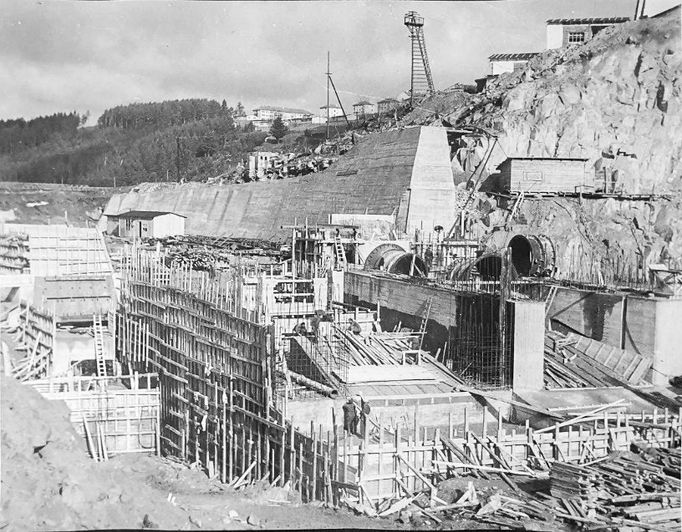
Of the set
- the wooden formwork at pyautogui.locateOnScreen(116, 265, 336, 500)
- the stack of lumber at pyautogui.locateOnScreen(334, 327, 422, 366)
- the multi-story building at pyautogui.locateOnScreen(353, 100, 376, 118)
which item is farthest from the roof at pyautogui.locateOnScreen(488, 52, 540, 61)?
the wooden formwork at pyautogui.locateOnScreen(116, 265, 336, 500)

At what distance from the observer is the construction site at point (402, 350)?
13.0m

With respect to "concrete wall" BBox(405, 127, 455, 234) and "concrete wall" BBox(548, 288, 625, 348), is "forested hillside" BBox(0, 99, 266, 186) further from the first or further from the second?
"concrete wall" BBox(548, 288, 625, 348)

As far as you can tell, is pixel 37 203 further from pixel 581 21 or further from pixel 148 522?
pixel 581 21

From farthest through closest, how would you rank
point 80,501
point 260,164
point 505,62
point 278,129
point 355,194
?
point 278,129 < point 260,164 < point 505,62 < point 355,194 < point 80,501

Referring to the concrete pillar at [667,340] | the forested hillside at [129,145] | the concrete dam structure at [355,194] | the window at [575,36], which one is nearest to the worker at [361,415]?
the concrete pillar at [667,340]

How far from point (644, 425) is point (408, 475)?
5.47m

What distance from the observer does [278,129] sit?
100 m

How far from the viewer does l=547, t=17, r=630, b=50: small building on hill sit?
58719 millimetres

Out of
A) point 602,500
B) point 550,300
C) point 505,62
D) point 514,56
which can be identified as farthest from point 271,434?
point 514,56

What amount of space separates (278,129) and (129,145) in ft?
186

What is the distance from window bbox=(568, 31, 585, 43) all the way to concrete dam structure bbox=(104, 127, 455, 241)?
71.8ft

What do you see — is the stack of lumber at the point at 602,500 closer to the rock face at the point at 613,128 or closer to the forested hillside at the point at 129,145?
the forested hillside at the point at 129,145

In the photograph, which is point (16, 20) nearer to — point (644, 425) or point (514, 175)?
point (644, 425)

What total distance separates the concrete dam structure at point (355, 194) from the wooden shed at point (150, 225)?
2.51 meters
